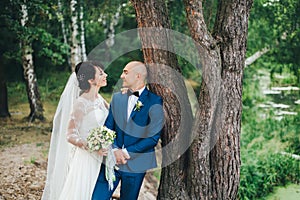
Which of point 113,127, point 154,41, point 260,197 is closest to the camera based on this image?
point 113,127

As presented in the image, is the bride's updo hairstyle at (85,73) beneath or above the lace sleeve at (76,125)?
above

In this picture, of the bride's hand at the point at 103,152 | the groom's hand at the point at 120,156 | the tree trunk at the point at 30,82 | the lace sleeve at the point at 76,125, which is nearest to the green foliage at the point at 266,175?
the groom's hand at the point at 120,156

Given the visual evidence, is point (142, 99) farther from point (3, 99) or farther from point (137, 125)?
point (3, 99)

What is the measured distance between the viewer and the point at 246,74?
1283cm

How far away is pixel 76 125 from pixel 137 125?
0.53 meters

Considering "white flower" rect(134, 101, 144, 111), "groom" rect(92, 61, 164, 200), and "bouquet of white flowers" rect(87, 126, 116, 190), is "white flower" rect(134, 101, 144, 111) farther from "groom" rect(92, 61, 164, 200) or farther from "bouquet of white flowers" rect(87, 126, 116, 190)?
"bouquet of white flowers" rect(87, 126, 116, 190)

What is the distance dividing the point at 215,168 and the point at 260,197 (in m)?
2.80

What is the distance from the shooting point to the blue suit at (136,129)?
13.5ft

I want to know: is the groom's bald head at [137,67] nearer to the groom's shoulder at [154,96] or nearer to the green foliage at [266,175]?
the groom's shoulder at [154,96]

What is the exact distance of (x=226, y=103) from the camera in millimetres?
4590

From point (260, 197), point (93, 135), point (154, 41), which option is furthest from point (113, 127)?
point (260, 197)

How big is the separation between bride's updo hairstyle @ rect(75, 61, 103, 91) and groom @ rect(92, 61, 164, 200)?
0.92 ft

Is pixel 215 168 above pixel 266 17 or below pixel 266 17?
below

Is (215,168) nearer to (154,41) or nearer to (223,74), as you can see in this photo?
(223,74)
